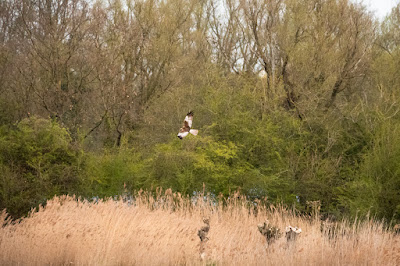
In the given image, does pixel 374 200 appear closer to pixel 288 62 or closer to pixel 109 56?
pixel 288 62

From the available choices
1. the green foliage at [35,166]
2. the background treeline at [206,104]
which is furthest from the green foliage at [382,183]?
the green foliage at [35,166]

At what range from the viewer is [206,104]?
15.5 metres

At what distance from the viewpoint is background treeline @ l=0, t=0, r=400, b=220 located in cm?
1217

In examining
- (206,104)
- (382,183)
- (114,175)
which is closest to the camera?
(382,183)

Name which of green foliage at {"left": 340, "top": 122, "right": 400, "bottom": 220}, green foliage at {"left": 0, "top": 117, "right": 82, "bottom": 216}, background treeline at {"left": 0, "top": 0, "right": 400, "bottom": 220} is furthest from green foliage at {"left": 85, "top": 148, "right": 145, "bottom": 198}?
green foliage at {"left": 340, "top": 122, "right": 400, "bottom": 220}

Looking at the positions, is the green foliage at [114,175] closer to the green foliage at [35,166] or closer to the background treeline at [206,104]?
the background treeline at [206,104]

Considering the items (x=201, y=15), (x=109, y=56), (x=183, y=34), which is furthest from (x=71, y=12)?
(x=201, y=15)

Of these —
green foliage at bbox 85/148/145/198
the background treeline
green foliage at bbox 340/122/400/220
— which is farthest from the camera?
green foliage at bbox 85/148/145/198

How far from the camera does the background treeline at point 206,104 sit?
39.9ft

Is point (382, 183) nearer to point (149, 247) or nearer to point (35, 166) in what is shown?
point (149, 247)

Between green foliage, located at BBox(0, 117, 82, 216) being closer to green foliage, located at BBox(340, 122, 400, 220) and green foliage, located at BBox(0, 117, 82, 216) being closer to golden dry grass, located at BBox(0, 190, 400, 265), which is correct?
golden dry grass, located at BBox(0, 190, 400, 265)

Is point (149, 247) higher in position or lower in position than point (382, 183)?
lower

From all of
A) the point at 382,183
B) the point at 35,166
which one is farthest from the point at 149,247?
the point at 382,183

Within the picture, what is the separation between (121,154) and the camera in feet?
47.3
